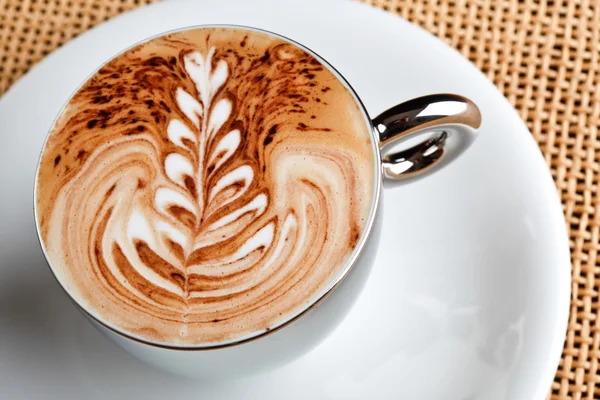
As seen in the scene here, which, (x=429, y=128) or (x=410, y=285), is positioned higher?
(x=429, y=128)

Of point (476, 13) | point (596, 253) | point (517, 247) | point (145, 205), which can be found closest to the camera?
point (145, 205)

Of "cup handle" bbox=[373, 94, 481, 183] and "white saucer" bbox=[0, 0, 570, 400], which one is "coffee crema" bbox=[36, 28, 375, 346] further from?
"white saucer" bbox=[0, 0, 570, 400]

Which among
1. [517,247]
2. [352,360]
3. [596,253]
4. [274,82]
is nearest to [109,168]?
[274,82]

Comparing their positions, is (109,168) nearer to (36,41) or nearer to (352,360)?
(352,360)

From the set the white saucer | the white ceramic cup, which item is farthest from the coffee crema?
the white saucer

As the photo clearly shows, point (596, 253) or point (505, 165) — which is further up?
point (505, 165)

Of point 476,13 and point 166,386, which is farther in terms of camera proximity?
point 476,13

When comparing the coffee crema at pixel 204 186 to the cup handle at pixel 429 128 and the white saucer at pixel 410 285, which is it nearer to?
the cup handle at pixel 429 128

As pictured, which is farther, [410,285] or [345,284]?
[410,285]
